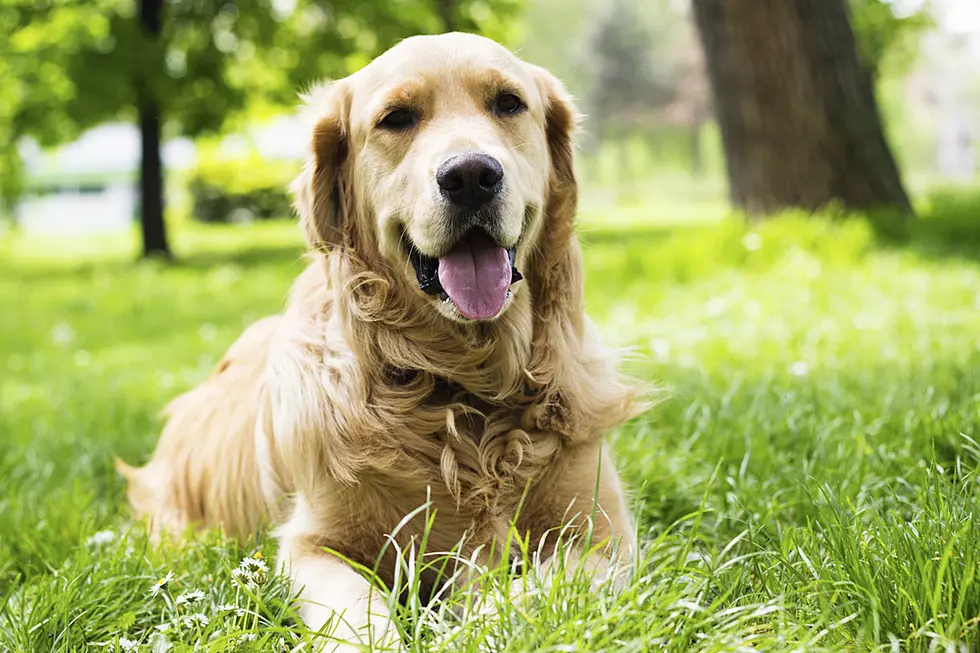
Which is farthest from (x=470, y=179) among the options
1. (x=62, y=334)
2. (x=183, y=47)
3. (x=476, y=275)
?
(x=183, y=47)

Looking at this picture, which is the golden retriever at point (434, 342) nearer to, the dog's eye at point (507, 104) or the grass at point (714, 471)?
the dog's eye at point (507, 104)

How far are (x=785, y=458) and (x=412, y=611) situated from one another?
165 centimetres

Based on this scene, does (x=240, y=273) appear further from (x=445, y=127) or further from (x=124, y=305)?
(x=445, y=127)

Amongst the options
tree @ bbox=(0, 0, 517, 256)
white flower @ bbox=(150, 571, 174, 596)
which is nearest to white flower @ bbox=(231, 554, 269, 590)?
white flower @ bbox=(150, 571, 174, 596)

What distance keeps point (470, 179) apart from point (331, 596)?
3.38 ft

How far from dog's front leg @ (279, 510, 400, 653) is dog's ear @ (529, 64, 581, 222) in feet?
4.11

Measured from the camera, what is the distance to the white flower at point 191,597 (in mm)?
2066

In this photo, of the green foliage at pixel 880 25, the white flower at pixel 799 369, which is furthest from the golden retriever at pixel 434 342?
the green foliage at pixel 880 25

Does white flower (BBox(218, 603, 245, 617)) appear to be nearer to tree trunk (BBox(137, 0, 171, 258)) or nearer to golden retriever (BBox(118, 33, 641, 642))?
golden retriever (BBox(118, 33, 641, 642))

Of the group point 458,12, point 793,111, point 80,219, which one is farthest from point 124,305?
point 80,219

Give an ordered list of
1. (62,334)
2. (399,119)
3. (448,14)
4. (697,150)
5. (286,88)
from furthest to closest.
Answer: (697,150) → (448,14) → (286,88) → (62,334) → (399,119)

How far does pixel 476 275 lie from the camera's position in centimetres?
242

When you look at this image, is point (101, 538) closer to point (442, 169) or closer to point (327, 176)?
point (327, 176)

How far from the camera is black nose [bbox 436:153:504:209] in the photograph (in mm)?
2285
